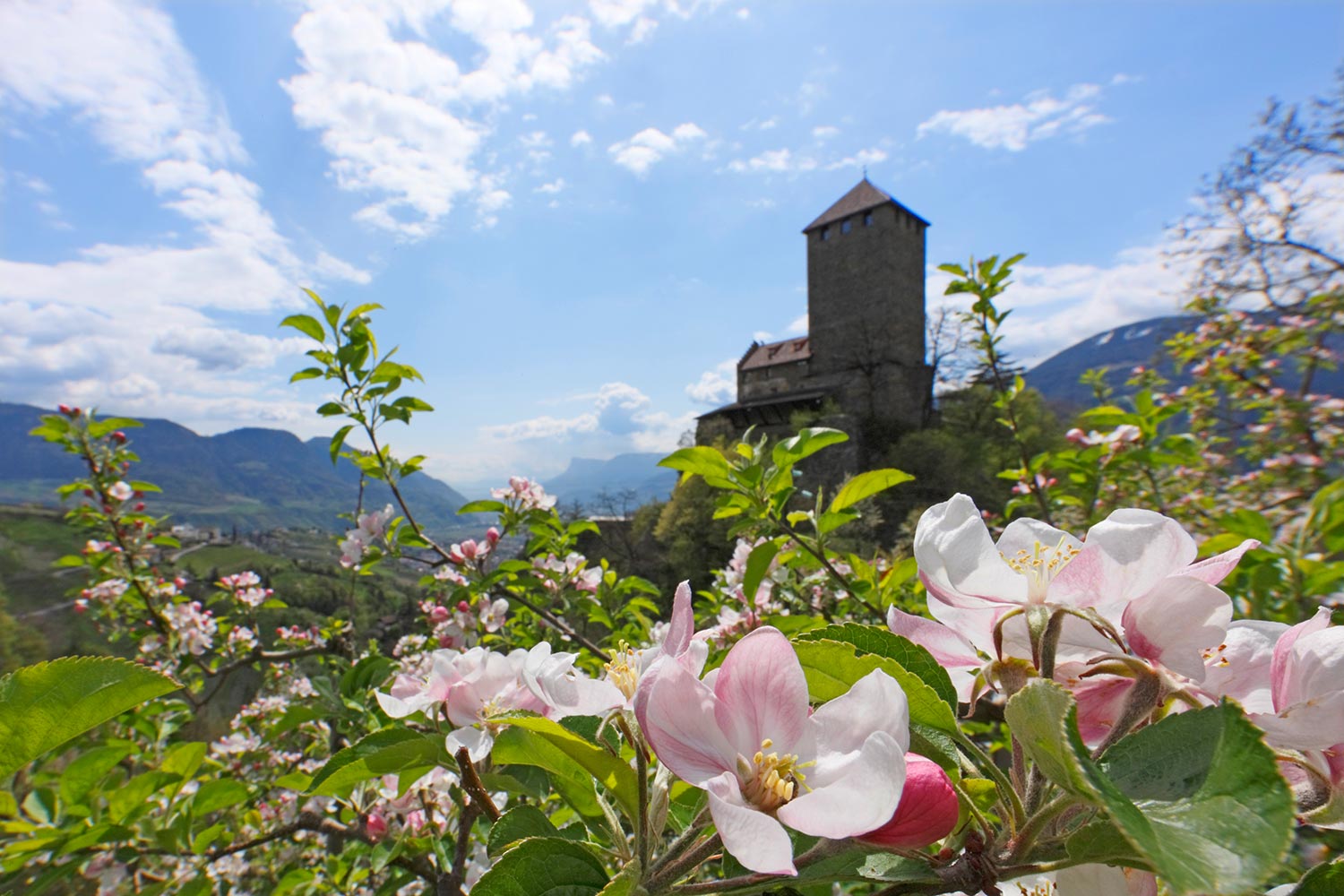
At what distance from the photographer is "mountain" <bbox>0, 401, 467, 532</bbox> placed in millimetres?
143000

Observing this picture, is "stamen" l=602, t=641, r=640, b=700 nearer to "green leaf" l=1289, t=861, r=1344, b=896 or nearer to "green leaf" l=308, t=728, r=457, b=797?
"green leaf" l=308, t=728, r=457, b=797

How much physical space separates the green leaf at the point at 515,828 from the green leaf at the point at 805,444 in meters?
0.95

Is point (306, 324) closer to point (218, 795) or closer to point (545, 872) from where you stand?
point (218, 795)

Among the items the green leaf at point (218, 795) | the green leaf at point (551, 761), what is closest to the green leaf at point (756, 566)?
the green leaf at point (551, 761)

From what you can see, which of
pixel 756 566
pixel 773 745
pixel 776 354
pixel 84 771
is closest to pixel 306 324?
pixel 84 771

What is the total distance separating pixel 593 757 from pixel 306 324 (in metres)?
2.32

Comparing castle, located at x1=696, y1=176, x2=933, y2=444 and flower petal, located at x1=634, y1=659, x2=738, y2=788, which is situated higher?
castle, located at x1=696, y1=176, x2=933, y2=444

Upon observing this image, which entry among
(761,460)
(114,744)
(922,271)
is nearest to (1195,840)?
(761,460)

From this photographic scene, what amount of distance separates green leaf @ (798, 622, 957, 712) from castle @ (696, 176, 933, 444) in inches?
976

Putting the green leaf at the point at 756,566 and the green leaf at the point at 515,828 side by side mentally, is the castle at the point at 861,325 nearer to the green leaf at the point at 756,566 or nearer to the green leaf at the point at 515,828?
the green leaf at the point at 756,566

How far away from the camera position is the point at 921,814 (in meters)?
0.41

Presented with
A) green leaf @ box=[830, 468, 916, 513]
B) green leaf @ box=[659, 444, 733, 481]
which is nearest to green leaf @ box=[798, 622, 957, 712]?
green leaf @ box=[830, 468, 916, 513]

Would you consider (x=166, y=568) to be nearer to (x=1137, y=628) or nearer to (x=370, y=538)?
(x=370, y=538)

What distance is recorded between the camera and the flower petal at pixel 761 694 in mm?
438
